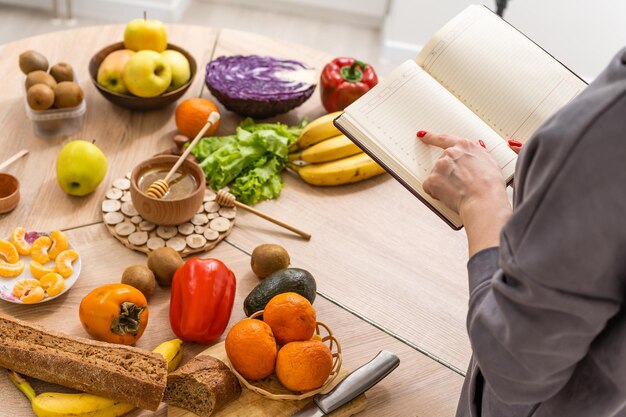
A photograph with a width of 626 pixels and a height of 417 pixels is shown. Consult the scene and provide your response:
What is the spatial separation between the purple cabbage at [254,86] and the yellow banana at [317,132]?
0.52 ft

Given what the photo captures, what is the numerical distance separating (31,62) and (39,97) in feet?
0.60

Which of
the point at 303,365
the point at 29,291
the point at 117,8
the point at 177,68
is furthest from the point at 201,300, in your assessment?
the point at 117,8

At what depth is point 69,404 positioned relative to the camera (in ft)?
3.87

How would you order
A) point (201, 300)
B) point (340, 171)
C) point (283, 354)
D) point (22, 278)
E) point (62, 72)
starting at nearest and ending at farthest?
point (283, 354), point (201, 300), point (22, 278), point (340, 171), point (62, 72)

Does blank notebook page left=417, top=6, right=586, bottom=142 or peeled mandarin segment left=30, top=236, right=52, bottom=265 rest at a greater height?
blank notebook page left=417, top=6, right=586, bottom=142

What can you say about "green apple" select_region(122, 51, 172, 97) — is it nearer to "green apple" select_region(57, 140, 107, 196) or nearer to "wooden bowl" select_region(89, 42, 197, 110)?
"wooden bowl" select_region(89, 42, 197, 110)

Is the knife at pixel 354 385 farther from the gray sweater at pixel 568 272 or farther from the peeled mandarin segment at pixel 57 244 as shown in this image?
the peeled mandarin segment at pixel 57 244

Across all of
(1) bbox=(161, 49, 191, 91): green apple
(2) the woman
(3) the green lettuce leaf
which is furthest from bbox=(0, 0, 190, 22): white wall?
(2) the woman

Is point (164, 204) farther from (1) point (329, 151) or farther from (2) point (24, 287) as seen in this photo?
(1) point (329, 151)

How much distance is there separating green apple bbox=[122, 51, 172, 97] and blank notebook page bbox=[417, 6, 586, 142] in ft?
2.65

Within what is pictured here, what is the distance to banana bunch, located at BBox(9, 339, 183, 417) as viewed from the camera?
1.17 metres

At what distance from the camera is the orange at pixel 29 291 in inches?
53.4

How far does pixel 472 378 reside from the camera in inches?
40.7

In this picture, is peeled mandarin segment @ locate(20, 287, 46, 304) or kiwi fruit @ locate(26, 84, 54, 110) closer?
peeled mandarin segment @ locate(20, 287, 46, 304)
